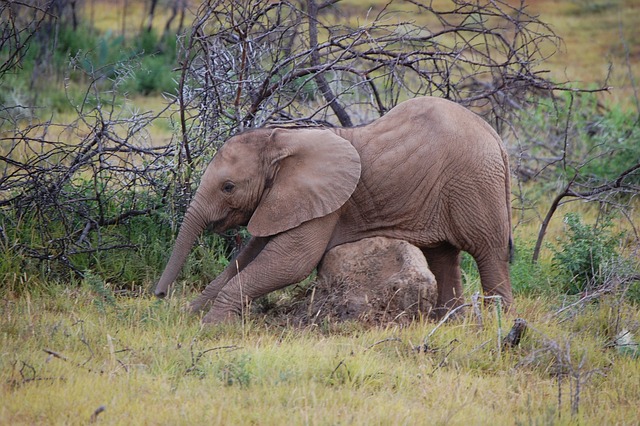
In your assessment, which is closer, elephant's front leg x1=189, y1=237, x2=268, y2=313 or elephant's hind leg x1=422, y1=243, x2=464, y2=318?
elephant's front leg x1=189, y1=237, x2=268, y2=313

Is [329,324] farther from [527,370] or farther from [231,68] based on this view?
[231,68]

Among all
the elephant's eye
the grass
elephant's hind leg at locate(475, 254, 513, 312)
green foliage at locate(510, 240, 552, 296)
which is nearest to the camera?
the grass

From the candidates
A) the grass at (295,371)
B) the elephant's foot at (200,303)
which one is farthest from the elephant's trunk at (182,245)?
the elephant's foot at (200,303)

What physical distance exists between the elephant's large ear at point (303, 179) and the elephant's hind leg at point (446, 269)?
1122 mm

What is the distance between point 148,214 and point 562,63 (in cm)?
1458

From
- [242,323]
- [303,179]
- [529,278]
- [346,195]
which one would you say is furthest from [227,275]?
[529,278]

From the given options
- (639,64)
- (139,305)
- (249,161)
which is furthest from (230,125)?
(639,64)

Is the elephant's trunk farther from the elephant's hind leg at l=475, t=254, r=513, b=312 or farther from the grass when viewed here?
the elephant's hind leg at l=475, t=254, r=513, b=312

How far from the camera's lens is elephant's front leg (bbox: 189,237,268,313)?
22.3ft

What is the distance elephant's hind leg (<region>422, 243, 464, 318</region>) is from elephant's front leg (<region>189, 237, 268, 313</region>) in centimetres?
133

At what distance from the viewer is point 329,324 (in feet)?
20.8

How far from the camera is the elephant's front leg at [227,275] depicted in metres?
6.79

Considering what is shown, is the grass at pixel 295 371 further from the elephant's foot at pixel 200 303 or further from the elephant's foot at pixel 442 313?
the elephant's foot at pixel 442 313

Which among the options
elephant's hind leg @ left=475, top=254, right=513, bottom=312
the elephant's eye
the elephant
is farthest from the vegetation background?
the elephant's eye
